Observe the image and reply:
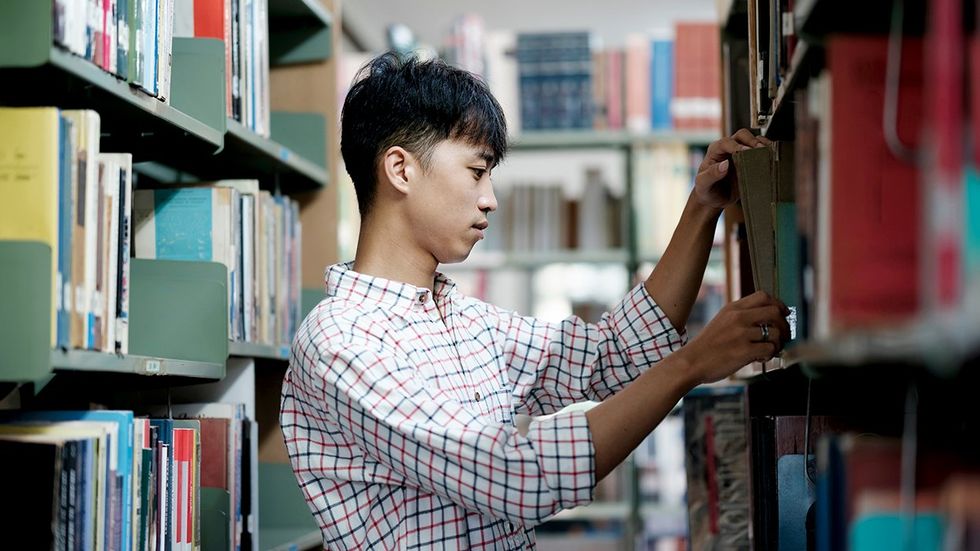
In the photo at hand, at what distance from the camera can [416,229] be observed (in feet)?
5.65

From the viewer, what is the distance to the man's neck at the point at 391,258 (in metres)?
Answer: 1.72

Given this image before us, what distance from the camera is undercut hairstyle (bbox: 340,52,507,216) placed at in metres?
1.75

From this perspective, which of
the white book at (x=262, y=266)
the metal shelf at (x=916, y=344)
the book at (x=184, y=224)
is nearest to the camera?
the metal shelf at (x=916, y=344)

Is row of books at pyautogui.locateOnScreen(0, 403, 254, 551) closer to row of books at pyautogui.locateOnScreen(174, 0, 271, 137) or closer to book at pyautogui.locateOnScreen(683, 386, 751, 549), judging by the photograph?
row of books at pyautogui.locateOnScreen(174, 0, 271, 137)

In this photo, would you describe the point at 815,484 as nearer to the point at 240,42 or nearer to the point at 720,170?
the point at 720,170

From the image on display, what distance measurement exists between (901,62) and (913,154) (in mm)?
74

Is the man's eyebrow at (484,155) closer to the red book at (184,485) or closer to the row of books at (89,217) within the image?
the row of books at (89,217)

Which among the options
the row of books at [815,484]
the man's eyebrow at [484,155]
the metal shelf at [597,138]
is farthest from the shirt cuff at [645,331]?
the metal shelf at [597,138]

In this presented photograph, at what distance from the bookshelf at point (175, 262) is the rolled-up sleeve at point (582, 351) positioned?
19.8 inches

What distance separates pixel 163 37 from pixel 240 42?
0.50m

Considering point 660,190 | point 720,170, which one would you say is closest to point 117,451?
point 720,170

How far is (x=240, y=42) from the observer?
2.24 meters

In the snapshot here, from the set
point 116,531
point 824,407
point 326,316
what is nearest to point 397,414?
point 326,316

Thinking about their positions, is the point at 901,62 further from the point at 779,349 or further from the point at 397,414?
the point at 397,414
